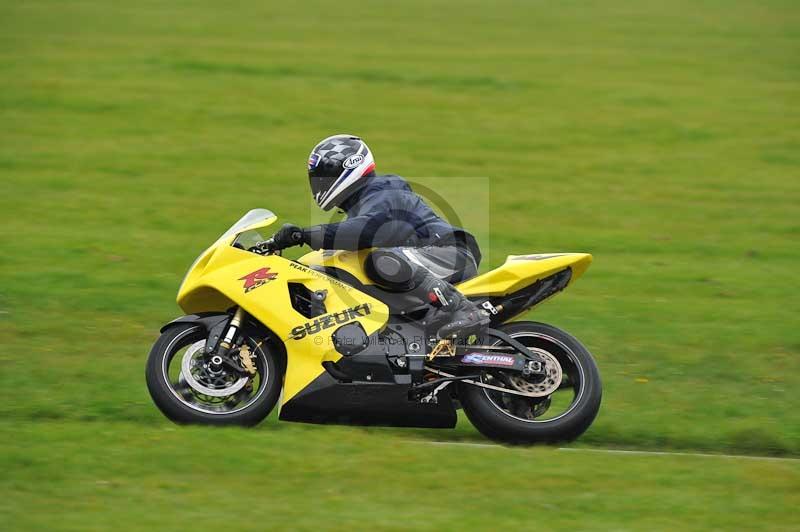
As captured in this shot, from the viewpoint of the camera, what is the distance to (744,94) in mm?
22250

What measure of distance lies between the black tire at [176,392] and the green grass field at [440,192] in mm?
191

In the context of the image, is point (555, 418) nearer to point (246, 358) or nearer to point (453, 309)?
point (453, 309)

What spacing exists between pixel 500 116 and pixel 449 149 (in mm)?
2361

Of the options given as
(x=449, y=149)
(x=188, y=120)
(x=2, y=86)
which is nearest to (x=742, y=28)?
(x=449, y=149)

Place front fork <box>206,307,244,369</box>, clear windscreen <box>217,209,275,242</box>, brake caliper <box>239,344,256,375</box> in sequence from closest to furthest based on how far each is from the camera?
front fork <box>206,307,244,369</box>, brake caliper <box>239,344,256,375</box>, clear windscreen <box>217,209,275,242</box>

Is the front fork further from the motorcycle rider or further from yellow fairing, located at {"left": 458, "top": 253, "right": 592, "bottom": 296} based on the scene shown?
yellow fairing, located at {"left": 458, "top": 253, "right": 592, "bottom": 296}

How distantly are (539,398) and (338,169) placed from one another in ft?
6.40

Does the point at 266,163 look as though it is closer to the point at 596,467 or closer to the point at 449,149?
the point at 449,149

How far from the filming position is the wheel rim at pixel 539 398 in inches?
277

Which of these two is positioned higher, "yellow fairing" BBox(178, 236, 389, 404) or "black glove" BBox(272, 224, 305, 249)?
"black glove" BBox(272, 224, 305, 249)

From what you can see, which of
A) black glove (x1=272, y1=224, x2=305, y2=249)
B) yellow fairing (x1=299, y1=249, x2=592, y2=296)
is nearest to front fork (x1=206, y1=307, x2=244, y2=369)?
black glove (x1=272, y1=224, x2=305, y2=249)

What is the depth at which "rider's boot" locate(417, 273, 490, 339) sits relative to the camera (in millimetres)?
6969

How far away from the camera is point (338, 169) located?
7.18 m

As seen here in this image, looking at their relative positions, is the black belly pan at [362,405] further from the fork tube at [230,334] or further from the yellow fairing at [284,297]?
the fork tube at [230,334]
